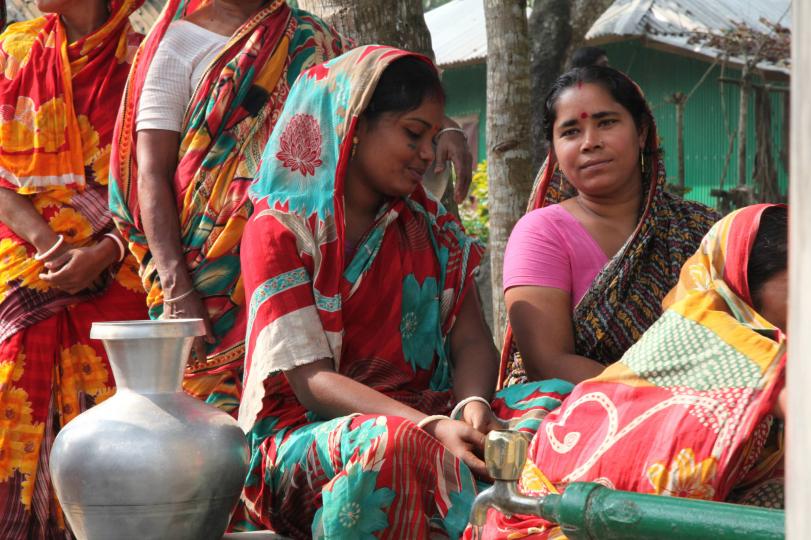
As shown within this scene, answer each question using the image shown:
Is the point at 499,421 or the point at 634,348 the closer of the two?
the point at 634,348

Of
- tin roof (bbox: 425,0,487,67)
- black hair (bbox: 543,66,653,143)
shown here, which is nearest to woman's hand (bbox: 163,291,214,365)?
black hair (bbox: 543,66,653,143)

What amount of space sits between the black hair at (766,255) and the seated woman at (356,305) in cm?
66

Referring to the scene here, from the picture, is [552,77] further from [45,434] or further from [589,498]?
[589,498]

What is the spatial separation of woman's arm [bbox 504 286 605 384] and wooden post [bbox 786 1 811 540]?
94.2 inches

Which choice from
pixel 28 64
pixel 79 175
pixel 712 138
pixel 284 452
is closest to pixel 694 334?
pixel 284 452

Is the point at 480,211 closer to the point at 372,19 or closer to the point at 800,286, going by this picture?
the point at 372,19

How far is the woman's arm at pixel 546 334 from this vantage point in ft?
10.5

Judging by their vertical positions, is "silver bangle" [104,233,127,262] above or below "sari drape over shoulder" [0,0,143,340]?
below

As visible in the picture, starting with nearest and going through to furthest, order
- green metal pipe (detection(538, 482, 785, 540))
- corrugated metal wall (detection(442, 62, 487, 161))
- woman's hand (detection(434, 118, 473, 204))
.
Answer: green metal pipe (detection(538, 482, 785, 540)), woman's hand (detection(434, 118, 473, 204)), corrugated metal wall (detection(442, 62, 487, 161))

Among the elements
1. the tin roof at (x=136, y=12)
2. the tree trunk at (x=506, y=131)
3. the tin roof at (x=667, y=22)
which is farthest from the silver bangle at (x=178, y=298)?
the tin roof at (x=667, y=22)

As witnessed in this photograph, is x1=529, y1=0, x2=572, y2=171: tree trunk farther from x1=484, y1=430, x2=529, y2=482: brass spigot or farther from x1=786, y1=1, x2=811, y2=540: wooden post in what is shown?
x1=786, y1=1, x2=811, y2=540: wooden post

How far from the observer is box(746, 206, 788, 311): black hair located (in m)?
2.50

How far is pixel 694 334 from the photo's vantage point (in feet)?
7.57

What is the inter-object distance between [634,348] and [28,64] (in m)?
2.60
